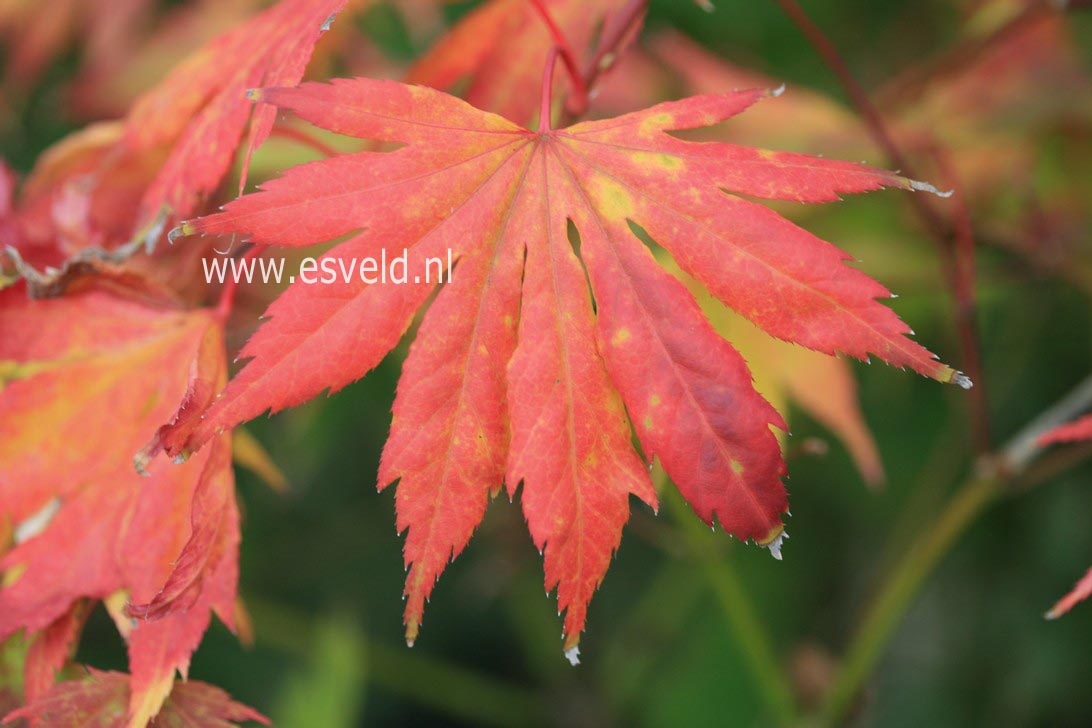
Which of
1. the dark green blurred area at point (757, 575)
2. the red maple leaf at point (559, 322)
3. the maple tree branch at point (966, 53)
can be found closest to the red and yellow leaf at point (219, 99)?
the red maple leaf at point (559, 322)

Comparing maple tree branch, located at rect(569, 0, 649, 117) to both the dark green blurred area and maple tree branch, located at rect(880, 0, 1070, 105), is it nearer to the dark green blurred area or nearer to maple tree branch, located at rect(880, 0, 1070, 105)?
maple tree branch, located at rect(880, 0, 1070, 105)

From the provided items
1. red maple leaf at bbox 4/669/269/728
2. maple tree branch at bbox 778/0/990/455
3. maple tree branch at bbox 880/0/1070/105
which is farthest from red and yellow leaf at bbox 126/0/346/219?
maple tree branch at bbox 880/0/1070/105

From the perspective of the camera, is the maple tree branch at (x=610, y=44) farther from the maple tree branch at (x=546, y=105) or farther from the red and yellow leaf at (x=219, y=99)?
the red and yellow leaf at (x=219, y=99)

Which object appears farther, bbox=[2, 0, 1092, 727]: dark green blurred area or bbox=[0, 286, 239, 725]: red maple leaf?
bbox=[2, 0, 1092, 727]: dark green blurred area

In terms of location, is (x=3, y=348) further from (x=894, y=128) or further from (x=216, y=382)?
(x=894, y=128)

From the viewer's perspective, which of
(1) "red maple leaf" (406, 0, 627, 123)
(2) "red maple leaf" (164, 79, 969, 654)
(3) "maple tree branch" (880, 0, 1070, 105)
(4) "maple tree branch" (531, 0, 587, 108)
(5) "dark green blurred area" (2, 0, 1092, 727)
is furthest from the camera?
(5) "dark green blurred area" (2, 0, 1092, 727)

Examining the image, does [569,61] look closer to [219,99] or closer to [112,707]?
[219,99]

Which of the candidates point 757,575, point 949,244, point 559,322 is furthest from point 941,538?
point 757,575

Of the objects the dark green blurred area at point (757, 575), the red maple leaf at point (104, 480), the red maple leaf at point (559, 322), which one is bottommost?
the dark green blurred area at point (757, 575)
